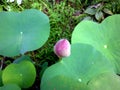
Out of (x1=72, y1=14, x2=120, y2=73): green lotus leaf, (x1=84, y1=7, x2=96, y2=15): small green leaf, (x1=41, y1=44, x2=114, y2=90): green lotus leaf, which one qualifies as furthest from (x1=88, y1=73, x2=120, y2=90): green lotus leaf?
(x1=84, y1=7, x2=96, y2=15): small green leaf

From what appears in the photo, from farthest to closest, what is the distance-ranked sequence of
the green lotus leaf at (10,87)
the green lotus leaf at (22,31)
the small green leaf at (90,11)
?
the small green leaf at (90,11)
the green lotus leaf at (22,31)
the green lotus leaf at (10,87)

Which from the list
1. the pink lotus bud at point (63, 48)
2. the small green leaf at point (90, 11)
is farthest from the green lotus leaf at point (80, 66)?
the small green leaf at point (90, 11)

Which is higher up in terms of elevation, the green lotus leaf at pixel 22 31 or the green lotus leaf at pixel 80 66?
the green lotus leaf at pixel 22 31

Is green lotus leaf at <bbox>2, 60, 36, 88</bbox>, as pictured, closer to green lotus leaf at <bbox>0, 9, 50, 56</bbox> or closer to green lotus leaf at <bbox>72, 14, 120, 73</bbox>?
green lotus leaf at <bbox>0, 9, 50, 56</bbox>

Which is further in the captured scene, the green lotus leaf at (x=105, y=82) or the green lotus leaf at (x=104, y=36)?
the green lotus leaf at (x=104, y=36)

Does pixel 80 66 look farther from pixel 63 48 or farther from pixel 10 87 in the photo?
pixel 10 87

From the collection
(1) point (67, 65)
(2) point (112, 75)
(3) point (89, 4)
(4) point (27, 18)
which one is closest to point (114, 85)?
(2) point (112, 75)

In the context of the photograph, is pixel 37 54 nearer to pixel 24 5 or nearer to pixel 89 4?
pixel 24 5

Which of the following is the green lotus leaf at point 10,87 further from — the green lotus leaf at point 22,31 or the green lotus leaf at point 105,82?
the green lotus leaf at point 105,82
